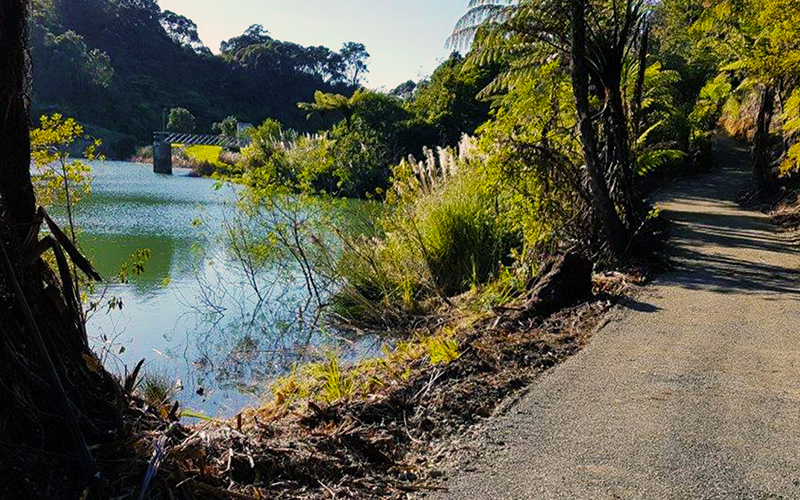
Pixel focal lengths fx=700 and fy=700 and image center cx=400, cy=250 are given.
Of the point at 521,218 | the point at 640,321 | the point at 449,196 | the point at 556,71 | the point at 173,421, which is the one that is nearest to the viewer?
the point at 173,421

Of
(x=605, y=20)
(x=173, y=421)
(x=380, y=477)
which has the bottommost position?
(x=380, y=477)

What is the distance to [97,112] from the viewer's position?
233ft

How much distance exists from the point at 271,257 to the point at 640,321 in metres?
7.02

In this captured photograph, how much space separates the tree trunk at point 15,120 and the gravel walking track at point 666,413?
230cm

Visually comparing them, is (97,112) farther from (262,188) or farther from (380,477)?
(380,477)

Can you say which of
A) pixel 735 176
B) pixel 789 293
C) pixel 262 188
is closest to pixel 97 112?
pixel 735 176

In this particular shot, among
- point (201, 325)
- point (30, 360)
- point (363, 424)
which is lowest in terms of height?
point (201, 325)

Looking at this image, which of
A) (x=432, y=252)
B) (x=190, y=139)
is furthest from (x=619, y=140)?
(x=190, y=139)

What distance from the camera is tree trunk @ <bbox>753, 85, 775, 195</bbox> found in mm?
17656

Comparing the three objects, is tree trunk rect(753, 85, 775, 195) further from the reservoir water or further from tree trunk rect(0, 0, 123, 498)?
tree trunk rect(0, 0, 123, 498)

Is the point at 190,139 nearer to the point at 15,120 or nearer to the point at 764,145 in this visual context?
the point at 764,145

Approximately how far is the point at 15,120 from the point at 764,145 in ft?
62.9

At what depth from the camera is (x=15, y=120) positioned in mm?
2816

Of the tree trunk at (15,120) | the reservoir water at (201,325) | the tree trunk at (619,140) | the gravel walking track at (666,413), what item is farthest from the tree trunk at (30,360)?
the tree trunk at (619,140)
